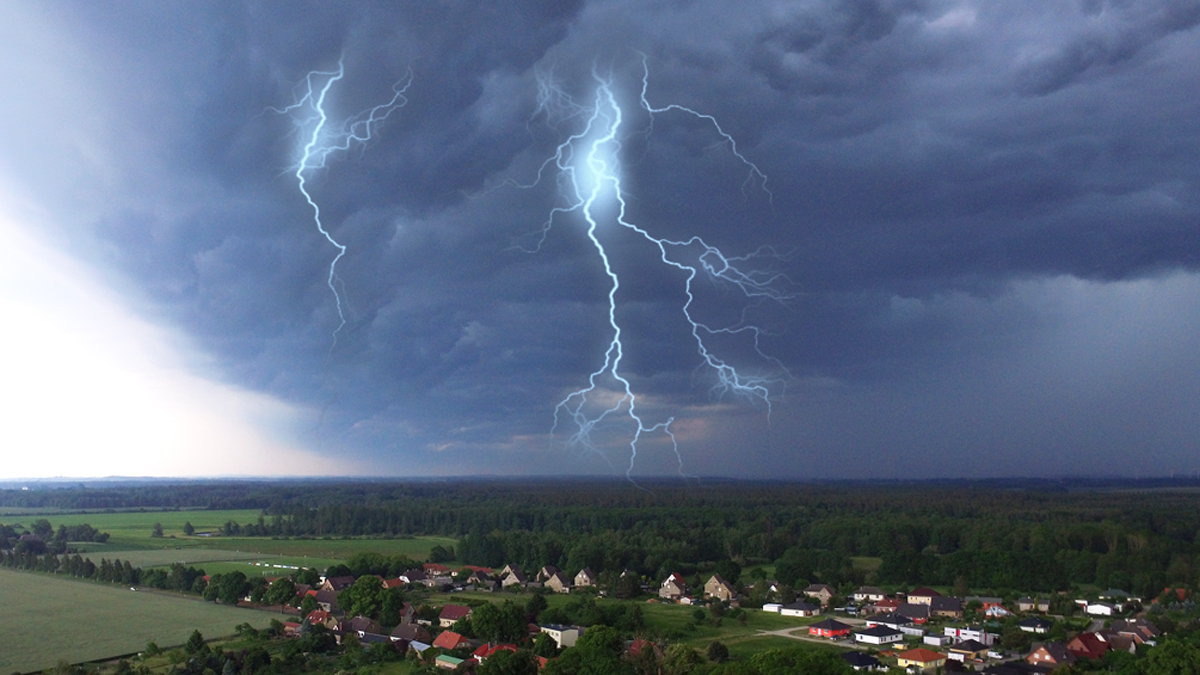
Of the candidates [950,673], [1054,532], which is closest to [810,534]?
[1054,532]

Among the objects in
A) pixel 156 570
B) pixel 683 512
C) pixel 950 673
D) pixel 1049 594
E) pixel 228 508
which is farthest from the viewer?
pixel 228 508

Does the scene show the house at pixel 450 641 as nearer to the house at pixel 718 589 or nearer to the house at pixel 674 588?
the house at pixel 674 588

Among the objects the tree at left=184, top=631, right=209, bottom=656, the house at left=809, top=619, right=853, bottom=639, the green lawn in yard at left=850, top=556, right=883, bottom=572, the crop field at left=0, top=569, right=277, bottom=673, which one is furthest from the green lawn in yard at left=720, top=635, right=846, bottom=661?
the green lawn in yard at left=850, top=556, right=883, bottom=572

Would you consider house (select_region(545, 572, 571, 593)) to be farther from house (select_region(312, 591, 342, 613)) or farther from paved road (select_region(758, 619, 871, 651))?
paved road (select_region(758, 619, 871, 651))

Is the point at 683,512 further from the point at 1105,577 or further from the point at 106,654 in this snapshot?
the point at 106,654

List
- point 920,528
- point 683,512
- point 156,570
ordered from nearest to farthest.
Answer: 1. point 156,570
2. point 920,528
3. point 683,512

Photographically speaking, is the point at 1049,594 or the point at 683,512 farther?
the point at 683,512
